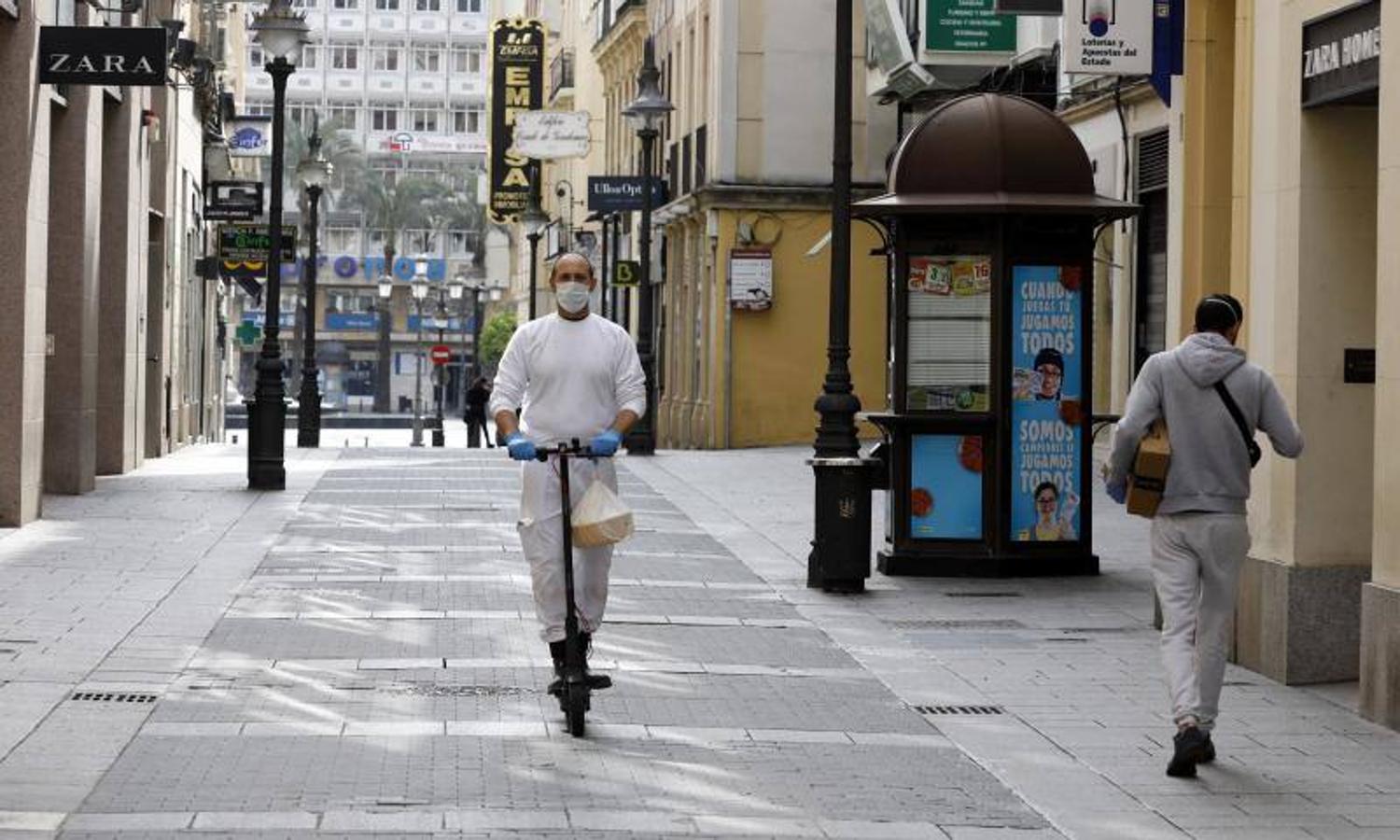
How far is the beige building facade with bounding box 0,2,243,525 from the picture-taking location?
2019 cm

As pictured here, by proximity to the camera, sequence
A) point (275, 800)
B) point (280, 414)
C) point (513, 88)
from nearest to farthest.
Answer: point (275, 800)
point (280, 414)
point (513, 88)

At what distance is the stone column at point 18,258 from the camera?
65.6ft

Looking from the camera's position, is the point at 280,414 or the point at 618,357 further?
the point at 280,414

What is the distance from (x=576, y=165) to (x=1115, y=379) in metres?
51.6

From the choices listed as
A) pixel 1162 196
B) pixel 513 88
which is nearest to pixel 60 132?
pixel 1162 196

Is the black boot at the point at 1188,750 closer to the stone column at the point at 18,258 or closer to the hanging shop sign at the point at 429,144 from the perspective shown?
the stone column at the point at 18,258

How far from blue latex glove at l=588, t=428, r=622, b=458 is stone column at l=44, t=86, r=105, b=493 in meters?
14.0

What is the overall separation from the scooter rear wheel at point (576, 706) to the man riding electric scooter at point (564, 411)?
422 mm

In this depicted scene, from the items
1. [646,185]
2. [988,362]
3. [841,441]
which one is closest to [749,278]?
[646,185]

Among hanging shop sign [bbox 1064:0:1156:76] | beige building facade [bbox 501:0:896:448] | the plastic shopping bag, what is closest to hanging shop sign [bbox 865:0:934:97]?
beige building facade [bbox 501:0:896:448]

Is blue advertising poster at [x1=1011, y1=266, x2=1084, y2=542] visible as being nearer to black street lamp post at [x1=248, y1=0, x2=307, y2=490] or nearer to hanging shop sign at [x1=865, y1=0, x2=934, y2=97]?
black street lamp post at [x1=248, y1=0, x2=307, y2=490]

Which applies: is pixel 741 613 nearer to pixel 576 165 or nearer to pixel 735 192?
pixel 735 192

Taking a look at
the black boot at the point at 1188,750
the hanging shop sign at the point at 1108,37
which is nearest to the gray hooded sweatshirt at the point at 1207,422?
the black boot at the point at 1188,750

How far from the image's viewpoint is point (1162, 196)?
2816 centimetres
